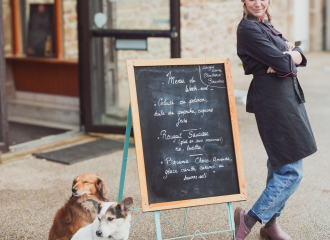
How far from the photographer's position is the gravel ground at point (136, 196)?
3555 millimetres

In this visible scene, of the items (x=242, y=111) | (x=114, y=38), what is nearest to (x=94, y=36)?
(x=114, y=38)

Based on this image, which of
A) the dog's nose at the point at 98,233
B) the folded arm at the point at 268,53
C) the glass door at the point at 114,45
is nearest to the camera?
the dog's nose at the point at 98,233

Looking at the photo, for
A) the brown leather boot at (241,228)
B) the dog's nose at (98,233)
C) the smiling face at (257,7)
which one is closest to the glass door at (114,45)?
the smiling face at (257,7)

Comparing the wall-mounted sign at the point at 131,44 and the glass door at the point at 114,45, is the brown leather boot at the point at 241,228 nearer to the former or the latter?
the glass door at the point at 114,45

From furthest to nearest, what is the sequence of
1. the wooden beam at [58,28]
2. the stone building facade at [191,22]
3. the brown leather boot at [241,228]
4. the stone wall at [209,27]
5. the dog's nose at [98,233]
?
the stone wall at [209,27]
the wooden beam at [58,28]
the stone building facade at [191,22]
the brown leather boot at [241,228]
the dog's nose at [98,233]

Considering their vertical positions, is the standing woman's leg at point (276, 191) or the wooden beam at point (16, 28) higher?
the wooden beam at point (16, 28)

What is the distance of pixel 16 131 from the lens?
7.03 metres

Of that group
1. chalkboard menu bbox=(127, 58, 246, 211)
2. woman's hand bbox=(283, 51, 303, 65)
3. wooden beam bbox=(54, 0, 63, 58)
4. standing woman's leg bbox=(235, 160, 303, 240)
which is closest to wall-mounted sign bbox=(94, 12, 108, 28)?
wooden beam bbox=(54, 0, 63, 58)

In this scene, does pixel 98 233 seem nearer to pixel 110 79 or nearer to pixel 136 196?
pixel 136 196

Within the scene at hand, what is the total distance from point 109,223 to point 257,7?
164 cm

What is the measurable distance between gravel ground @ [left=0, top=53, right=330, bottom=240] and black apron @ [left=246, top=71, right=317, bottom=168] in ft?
2.53

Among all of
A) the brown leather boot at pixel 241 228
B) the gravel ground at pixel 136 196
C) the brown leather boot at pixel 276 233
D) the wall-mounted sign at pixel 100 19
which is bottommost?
the gravel ground at pixel 136 196

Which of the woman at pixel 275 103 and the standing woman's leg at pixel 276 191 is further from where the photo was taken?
the standing woman's leg at pixel 276 191

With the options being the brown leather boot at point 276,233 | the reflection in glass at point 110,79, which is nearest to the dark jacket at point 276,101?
the brown leather boot at point 276,233
